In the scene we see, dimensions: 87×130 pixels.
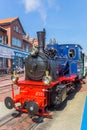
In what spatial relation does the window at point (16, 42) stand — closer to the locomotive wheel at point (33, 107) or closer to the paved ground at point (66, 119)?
the paved ground at point (66, 119)

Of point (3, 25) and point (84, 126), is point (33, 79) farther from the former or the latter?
point (3, 25)

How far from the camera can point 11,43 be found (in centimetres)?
3919

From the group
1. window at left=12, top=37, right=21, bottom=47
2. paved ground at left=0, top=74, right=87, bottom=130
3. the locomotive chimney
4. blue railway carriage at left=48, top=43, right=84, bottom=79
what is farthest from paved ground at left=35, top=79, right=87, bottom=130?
window at left=12, top=37, right=21, bottom=47

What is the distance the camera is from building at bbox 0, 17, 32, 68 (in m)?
31.0

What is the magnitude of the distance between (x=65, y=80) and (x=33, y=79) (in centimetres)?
186

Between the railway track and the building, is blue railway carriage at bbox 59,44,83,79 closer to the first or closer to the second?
the railway track

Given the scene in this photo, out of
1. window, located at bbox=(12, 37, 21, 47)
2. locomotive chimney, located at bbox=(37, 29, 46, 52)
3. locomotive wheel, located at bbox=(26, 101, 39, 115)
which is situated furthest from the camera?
window, located at bbox=(12, 37, 21, 47)

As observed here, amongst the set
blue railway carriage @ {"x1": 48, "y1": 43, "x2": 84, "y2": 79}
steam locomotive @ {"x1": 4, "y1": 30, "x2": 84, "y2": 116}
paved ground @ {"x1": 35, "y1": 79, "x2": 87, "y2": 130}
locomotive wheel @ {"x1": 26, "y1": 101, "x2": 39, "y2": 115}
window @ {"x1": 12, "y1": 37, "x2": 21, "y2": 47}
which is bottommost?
paved ground @ {"x1": 35, "y1": 79, "x2": 87, "y2": 130}

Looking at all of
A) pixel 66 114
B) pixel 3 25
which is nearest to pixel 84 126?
pixel 66 114

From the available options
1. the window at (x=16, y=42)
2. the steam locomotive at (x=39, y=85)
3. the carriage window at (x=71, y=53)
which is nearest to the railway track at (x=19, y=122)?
the steam locomotive at (x=39, y=85)

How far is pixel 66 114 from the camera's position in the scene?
8109 mm

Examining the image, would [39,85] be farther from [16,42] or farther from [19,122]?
[16,42]

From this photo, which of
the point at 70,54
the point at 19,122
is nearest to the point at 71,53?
the point at 70,54

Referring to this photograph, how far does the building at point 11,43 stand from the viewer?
3097cm
